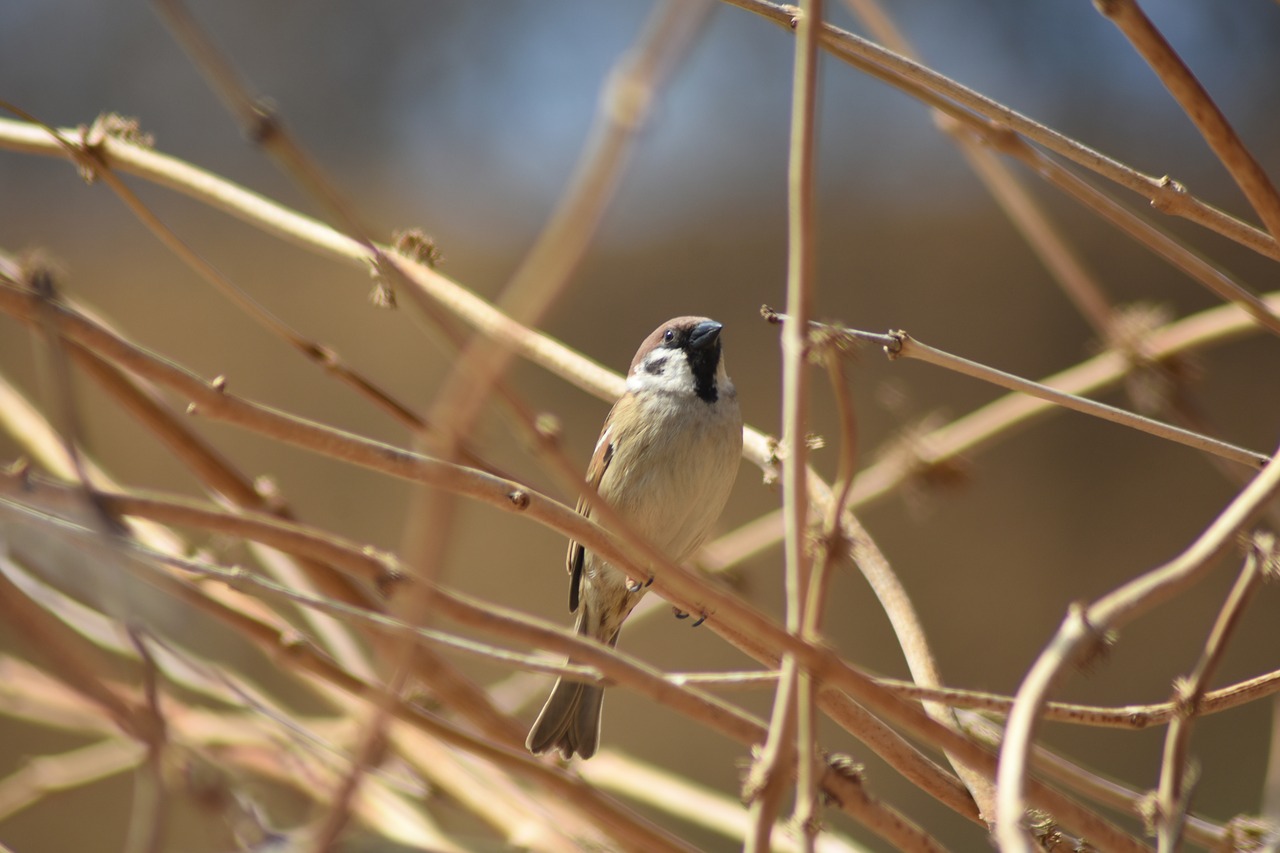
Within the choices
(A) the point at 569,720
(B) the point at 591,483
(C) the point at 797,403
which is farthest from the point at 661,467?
(C) the point at 797,403

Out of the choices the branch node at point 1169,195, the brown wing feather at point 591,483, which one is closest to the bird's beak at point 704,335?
the brown wing feather at point 591,483

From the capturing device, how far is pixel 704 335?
227 centimetres

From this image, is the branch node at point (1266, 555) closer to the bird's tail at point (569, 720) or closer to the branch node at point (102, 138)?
the branch node at point (102, 138)

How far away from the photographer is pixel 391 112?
6.73 metres

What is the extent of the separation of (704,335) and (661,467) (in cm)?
28

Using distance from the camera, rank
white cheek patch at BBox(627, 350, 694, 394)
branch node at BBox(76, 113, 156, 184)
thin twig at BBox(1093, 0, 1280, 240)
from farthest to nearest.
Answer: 1. white cheek patch at BBox(627, 350, 694, 394)
2. branch node at BBox(76, 113, 156, 184)
3. thin twig at BBox(1093, 0, 1280, 240)

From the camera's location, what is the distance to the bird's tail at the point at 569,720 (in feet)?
6.38

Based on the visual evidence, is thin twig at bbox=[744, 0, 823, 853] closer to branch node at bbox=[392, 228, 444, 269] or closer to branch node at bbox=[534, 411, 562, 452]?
branch node at bbox=[534, 411, 562, 452]

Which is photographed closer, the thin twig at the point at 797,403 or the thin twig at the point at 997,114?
the thin twig at the point at 797,403

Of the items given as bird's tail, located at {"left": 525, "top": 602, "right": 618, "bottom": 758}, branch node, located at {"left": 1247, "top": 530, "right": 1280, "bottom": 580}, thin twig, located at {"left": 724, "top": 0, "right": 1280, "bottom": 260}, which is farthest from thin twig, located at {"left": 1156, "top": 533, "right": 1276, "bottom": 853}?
bird's tail, located at {"left": 525, "top": 602, "right": 618, "bottom": 758}

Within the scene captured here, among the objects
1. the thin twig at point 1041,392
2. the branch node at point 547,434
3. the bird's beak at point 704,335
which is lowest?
the branch node at point 547,434

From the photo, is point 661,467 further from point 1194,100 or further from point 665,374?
point 1194,100

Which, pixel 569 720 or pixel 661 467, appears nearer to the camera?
pixel 569 720

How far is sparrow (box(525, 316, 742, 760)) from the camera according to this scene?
2113 mm
